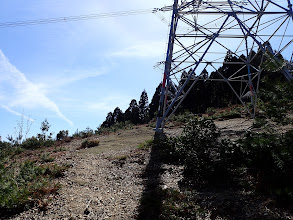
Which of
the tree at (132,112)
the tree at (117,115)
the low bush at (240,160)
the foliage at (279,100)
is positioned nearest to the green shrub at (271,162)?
the low bush at (240,160)

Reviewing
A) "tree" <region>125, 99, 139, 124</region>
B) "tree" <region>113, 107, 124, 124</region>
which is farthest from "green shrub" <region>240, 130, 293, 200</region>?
"tree" <region>113, 107, 124, 124</region>

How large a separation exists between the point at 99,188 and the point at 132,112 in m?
50.0

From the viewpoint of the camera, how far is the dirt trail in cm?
549

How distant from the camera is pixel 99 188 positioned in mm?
6934

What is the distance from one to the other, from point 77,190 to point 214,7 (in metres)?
9.05

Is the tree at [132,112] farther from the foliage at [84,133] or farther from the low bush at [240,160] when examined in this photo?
the low bush at [240,160]

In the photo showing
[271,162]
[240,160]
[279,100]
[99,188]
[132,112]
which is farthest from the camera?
[132,112]

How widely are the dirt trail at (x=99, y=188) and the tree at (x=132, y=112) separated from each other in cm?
4348

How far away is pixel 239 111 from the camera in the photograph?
17.5 meters

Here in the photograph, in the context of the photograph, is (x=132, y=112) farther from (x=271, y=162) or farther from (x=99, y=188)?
(x=271, y=162)

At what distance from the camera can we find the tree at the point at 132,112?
180 feet

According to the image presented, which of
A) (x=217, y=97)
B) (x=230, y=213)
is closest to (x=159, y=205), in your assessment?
(x=230, y=213)

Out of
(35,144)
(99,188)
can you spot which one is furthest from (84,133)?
(99,188)

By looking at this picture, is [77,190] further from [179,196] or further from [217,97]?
[217,97]
